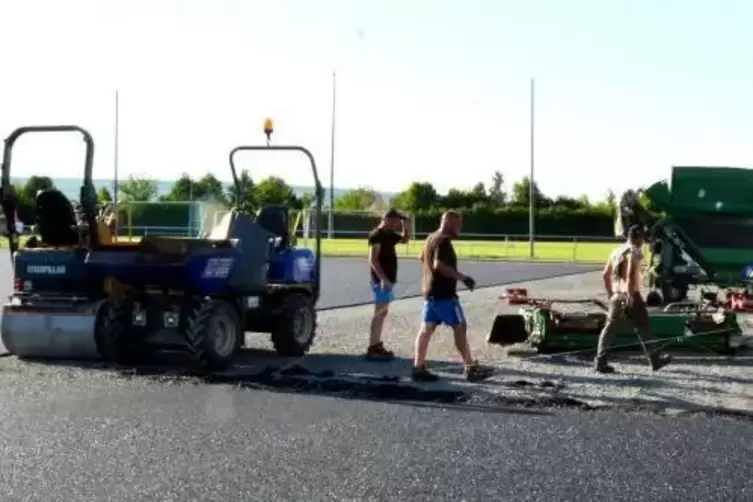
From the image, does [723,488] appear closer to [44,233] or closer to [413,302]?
[44,233]

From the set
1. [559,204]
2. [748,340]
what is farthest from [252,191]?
[559,204]

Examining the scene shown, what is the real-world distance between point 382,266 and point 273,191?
5.59 metres

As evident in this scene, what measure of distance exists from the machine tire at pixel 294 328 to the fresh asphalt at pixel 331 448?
96.6 inches

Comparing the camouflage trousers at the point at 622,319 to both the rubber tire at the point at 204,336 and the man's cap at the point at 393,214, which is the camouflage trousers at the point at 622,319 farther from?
the rubber tire at the point at 204,336

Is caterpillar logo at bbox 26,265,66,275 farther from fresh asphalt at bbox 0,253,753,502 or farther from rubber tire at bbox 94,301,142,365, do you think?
fresh asphalt at bbox 0,253,753,502

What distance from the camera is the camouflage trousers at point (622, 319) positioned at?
12.5 m

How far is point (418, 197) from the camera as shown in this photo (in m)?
88.1

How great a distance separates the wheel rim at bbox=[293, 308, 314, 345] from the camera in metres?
14.3

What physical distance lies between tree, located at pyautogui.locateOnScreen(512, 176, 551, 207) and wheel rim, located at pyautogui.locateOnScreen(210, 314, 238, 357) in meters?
61.9

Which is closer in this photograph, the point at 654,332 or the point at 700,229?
the point at 654,332

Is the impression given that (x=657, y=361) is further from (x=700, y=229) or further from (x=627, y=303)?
(x=700, y=229)

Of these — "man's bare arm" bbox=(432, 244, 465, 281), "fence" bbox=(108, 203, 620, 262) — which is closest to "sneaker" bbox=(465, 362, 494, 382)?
"man's bare arm" bbox=(432, 244, 465, 281)

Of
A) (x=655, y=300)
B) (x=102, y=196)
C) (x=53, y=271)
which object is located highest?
(x=102, y=196)

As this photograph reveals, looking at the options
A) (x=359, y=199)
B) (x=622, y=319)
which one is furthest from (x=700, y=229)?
(x=359, y=199)
